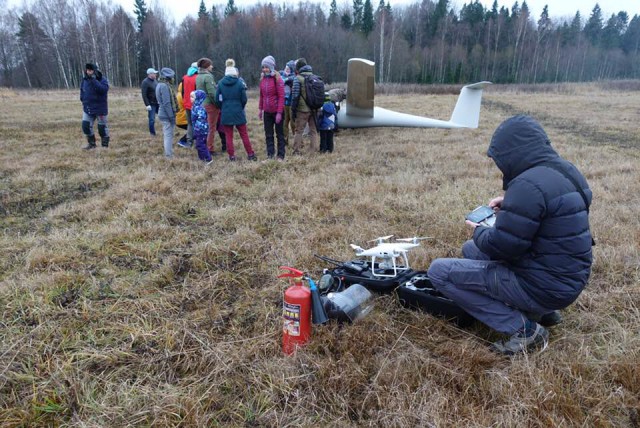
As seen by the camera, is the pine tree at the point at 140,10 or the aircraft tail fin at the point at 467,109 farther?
the pine tree at the point at 140,10

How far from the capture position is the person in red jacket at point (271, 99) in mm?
7078

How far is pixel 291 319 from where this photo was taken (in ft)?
7.87

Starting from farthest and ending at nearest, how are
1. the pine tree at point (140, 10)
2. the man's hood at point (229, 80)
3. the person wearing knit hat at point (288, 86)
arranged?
the pine tree at point (140, 10)
the person wearing knit hat at point (288, 86)
the man's hood at point (229, 80)

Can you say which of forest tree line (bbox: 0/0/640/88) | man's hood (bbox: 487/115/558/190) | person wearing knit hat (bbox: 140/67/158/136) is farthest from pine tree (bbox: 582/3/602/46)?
man's hood (bbox: 487/115/558/190)

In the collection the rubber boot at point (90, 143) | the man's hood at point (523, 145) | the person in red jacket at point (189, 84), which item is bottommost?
the rubber boot at point (90, 143)

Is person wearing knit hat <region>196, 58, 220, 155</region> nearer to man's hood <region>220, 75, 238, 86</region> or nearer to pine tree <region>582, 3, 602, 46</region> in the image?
man's hood <region>220, 75, 238, 86</region>

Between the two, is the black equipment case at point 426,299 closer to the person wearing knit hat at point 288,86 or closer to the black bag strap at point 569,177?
the black bag strap at point 569,177

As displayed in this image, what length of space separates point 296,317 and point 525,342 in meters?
1.36

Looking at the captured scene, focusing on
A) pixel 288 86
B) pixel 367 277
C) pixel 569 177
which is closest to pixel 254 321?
pixel 367 277

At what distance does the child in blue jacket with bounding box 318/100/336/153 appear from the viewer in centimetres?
810

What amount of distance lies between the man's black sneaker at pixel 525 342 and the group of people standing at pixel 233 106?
5.77 metres

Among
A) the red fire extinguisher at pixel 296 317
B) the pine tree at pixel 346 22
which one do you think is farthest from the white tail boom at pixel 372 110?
the pine tree at pixel 346 22

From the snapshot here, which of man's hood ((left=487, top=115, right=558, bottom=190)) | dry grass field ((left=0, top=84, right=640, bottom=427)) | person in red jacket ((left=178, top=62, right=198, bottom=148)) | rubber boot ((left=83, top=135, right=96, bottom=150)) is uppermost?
person in red jacket ((left=178, top=62, right=198, bottom=148))

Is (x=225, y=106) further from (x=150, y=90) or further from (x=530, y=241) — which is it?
(x=530, y=241)
